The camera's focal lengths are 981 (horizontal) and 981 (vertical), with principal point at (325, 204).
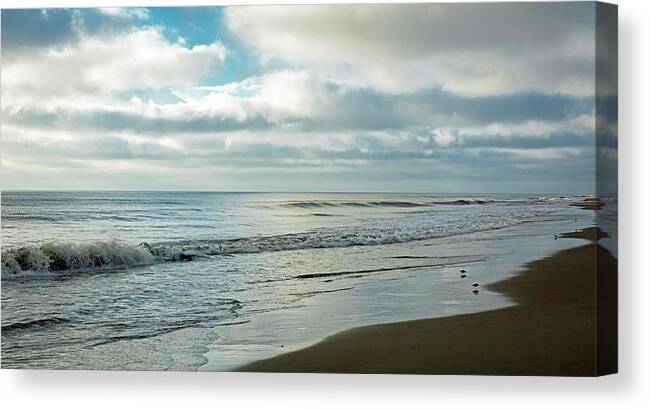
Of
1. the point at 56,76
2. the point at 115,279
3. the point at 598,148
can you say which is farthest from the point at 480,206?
the point at 56,76

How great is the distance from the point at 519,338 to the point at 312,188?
1740 mm

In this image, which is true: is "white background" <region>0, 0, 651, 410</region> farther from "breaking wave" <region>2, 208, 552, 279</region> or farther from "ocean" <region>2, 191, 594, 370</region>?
"breaking wave" <region>2, 208, 552, 279</region>

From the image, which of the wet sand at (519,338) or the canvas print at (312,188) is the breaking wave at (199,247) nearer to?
the canvas print at (312,188)

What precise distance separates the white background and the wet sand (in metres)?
0.11

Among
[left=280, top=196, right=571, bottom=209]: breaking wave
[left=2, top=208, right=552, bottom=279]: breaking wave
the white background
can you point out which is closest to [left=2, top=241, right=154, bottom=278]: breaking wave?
[left=2, top=208, right=552, bottom=279]: breaking wave

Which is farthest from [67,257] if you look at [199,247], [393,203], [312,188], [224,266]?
[393,203]

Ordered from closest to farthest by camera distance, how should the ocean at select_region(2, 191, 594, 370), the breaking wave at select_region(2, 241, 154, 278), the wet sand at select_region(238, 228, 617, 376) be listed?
the wet sand at select_region(238, 228, 617, 376)
the ocean at select_region(2, 191, 594, 370)
the breaking wave at select_region(2, 241, 154, 278)

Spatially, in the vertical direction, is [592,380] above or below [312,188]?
below

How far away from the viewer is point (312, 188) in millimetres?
6867

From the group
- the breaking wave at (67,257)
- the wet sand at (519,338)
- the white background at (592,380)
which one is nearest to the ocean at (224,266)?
the breaking wave at (67,257)

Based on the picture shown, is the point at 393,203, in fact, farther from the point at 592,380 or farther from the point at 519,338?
the point at 592,380

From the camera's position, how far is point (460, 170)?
6.75m

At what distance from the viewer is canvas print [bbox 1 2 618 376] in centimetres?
645

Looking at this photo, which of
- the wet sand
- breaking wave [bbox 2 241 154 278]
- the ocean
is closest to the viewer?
the wet sand
